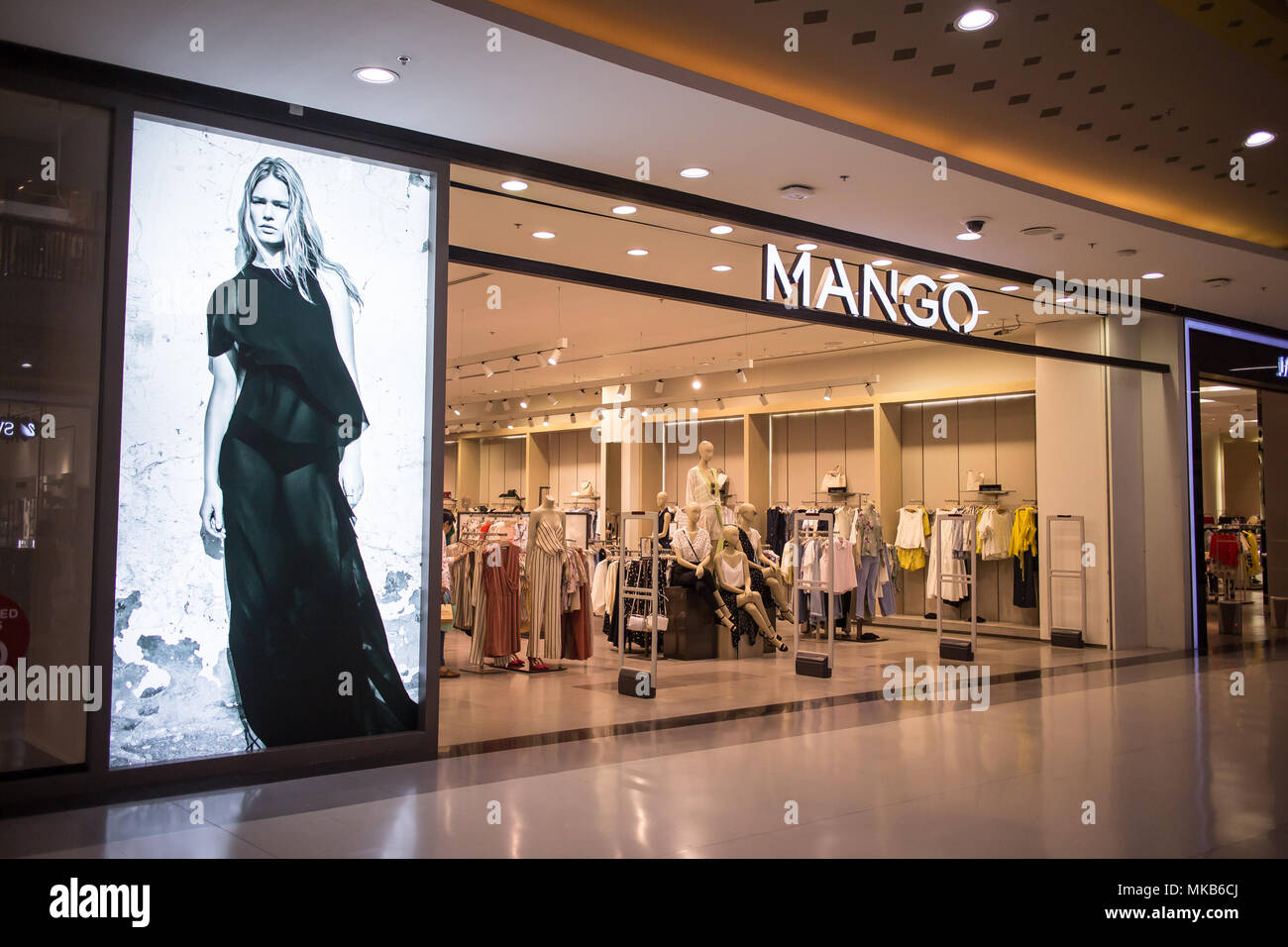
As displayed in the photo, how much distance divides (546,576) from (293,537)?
341 centimetres

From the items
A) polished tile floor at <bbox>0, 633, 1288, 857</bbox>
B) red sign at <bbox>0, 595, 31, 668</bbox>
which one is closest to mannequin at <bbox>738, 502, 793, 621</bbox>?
polished tile floor at <bbox>0, 633, 1288, 857</bbox>

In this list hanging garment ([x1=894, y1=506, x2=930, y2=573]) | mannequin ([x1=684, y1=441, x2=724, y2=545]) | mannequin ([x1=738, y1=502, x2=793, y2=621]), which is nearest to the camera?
mannequin ([x1=684, y1=441, x2=724, y2=545])

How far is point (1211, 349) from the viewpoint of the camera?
1047 cm

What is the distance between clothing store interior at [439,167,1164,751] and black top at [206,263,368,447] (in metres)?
1.01

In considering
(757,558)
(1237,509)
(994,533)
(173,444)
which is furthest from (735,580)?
(1237,509)

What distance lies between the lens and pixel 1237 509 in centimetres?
1825

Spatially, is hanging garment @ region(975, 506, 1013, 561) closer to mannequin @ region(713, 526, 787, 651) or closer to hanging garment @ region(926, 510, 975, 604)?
hanging garment @ region(926, 510, 975, 604)

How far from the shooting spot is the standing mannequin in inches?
320

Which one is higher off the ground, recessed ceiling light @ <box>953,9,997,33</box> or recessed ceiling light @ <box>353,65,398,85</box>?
recessed ceiling light @ <box>953,9,997,33</box>

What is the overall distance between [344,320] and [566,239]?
3059mm

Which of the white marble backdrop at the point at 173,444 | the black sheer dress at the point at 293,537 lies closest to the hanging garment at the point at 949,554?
the black sheer dress at the point at 293,537

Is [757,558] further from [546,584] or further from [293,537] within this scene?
[293,537]
